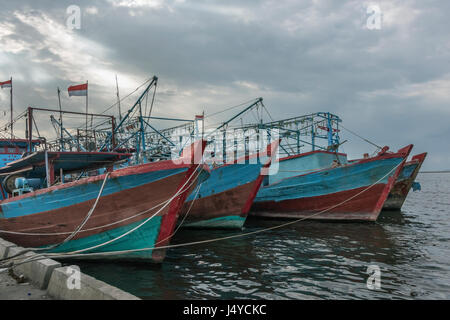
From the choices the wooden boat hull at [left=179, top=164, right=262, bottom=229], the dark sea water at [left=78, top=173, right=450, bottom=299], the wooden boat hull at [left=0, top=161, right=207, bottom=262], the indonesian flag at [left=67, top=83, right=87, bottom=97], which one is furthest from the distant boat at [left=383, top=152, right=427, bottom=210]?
the indonesian flag at [left=67, top=83, right=87, bottom=97]

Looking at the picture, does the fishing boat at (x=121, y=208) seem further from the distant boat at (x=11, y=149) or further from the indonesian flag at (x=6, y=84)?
the indonesian flag at (x=6, y=84)

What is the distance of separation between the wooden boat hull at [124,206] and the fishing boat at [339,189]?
8753 mm

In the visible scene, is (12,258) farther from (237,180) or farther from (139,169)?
(237,180)

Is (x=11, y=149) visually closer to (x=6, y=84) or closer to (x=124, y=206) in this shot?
(x=6, y=84)

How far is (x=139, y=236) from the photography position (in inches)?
313

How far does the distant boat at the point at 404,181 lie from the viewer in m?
19.4

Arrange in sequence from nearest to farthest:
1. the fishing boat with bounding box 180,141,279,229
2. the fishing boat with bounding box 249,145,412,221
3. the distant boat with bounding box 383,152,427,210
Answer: the fishing boat with bounding box 180,141,279,229
the fishing boat with bounding box 249,145,412,221
the distant boat with bounding box 383,152,427,210

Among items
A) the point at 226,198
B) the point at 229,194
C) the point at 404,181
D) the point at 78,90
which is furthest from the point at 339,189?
the point at 78,90

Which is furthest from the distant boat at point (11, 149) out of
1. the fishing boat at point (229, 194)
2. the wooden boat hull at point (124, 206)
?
the fishing boat at point (229, 194)

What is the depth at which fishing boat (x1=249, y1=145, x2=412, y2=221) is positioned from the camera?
47.3 ft

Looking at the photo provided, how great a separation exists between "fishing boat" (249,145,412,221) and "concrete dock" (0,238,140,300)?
12.0 m

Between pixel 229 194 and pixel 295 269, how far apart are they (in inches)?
234

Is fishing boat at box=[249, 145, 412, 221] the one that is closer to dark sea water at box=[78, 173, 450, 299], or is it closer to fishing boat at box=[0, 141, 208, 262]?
dark sea water at box=[78, 173, 450, 299]
